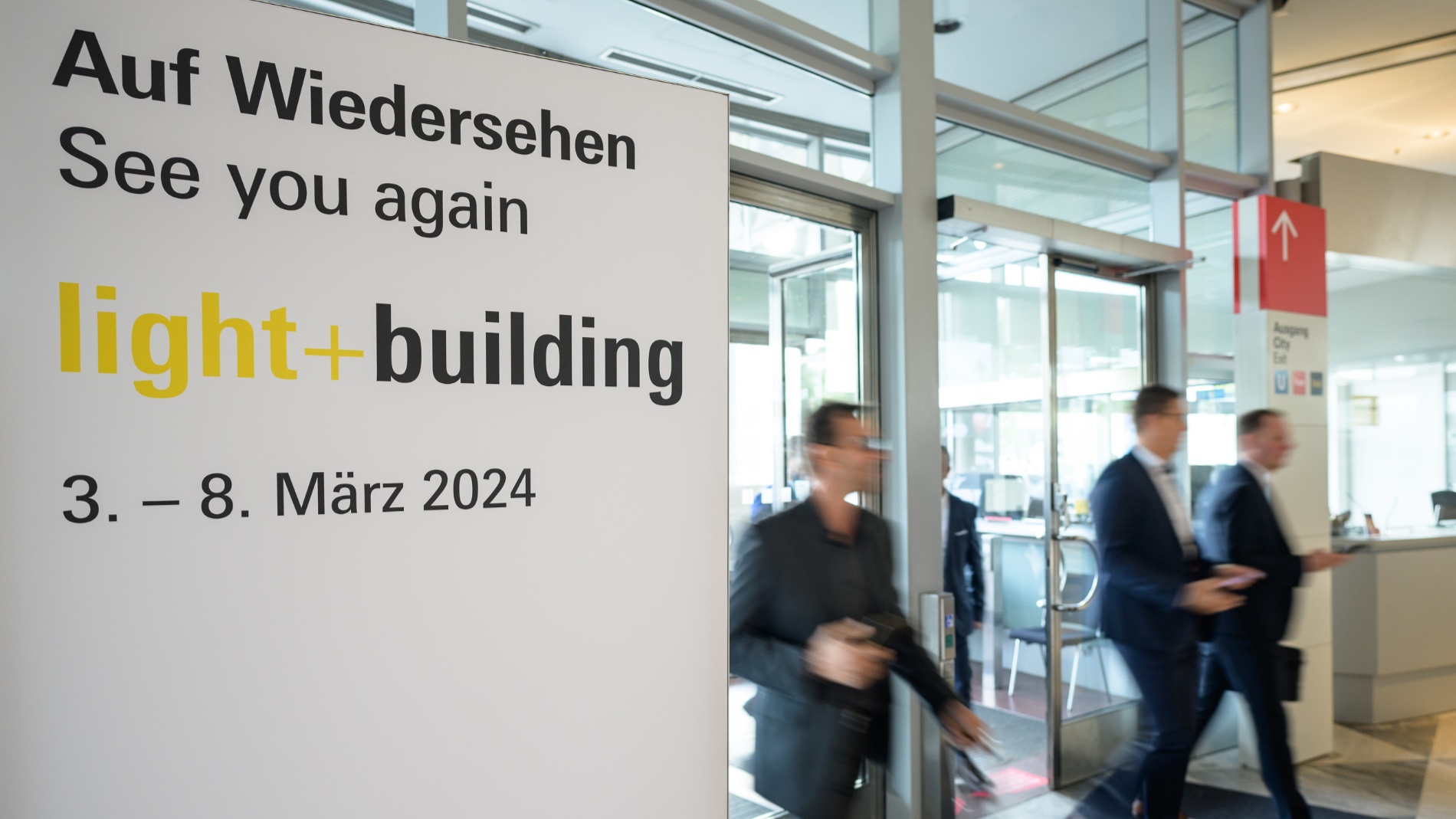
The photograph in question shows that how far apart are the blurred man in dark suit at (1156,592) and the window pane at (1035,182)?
1.33 metres

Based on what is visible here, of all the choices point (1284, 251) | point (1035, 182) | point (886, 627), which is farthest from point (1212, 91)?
point (886, 627)

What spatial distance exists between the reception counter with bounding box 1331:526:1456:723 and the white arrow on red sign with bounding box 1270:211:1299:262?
5.72 feet

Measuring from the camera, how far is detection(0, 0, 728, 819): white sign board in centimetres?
124

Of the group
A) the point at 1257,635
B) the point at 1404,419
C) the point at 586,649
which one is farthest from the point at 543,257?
the point at 1404,419

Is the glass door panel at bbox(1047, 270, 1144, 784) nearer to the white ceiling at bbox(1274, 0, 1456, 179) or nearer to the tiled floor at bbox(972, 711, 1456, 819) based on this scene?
the tiled floor at bbox(972, 711, 1456, 819)

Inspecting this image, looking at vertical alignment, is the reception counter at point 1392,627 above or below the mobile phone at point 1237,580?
below

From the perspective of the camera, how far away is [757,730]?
1.95 m

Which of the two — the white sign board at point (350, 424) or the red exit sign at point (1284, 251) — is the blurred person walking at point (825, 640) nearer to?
the white sign board at point (350, 424)

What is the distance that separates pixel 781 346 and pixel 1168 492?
1.56 metres

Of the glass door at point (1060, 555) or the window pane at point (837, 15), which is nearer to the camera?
the window pane at point (837, 15)

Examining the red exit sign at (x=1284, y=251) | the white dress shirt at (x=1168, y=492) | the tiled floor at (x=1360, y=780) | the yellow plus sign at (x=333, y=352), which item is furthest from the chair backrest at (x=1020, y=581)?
the yellow plus sign at (x=333, y=352)

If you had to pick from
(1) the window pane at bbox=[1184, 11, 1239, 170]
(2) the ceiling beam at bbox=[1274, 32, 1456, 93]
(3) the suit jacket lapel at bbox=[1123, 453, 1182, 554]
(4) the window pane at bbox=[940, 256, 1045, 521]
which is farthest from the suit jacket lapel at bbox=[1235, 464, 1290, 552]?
(2) the ceiling beam at bbox=[1274, 32, 1456, 93]

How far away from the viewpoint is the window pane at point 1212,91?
4660 mm

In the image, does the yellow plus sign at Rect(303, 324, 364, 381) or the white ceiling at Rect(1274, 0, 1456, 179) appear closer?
the yellow plus sign at Rect(303, 324, 364, 381)
